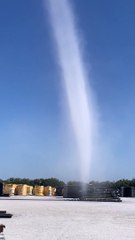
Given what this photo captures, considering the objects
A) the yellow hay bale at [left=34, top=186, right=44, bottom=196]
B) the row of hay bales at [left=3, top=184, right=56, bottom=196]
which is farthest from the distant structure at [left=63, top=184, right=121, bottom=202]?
the yellow hay bale at [left=34, top=186, right=44, bottom=196]

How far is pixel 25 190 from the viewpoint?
7094 cm

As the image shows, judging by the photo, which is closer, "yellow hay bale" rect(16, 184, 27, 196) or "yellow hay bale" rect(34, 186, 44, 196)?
"yellow hay bale" rect(16, 184, 27, 196)

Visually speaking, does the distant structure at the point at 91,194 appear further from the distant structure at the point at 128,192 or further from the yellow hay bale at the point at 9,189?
the distant structure at the point at 128,192

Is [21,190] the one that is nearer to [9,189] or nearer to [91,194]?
[9,189]

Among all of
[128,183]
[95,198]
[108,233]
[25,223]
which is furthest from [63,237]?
[128,183]

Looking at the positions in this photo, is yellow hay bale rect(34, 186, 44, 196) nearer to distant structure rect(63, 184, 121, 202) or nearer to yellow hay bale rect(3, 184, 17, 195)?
yellow hay bale rect(3, 184, 17, 195)

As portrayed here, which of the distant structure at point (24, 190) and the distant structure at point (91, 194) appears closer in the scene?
the distant structure at point (91, 194)

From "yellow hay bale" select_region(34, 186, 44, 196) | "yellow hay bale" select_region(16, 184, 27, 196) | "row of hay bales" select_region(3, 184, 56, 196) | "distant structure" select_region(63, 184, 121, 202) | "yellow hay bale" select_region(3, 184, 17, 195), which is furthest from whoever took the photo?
"yellow hay bale" select_region(34, 186, 44, 196)

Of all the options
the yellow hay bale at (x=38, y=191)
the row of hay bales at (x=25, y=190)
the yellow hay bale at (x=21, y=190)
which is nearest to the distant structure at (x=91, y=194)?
the row of hay bales at (x=25, y=190)

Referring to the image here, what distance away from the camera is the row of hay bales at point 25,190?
6931cm

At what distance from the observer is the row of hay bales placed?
69.3 m

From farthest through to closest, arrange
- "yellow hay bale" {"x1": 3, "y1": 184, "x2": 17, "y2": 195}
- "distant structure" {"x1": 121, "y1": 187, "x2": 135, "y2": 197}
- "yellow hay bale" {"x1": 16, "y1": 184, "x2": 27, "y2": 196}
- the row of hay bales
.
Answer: "distant structure" {"x1": 121, "y1": 187, "x2": 135, "y2": 197} < "yellow hay bale" {"x1": 16, "y1": 184, "x2": 27, "y2": 196} < the row of hay bales < "yellow hay bale" {"x1": 3, "y1": 184, "x2": 17, "y2": 195}

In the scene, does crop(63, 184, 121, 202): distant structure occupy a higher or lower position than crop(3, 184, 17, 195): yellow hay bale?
lower

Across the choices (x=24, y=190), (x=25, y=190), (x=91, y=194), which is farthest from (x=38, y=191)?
(x=91, y=194)
